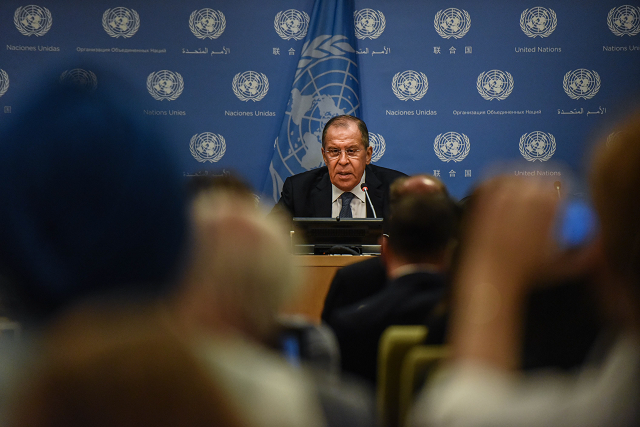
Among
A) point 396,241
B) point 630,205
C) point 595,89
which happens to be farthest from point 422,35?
point 630,205

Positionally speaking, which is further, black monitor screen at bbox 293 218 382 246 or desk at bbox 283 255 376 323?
black monitor screen at bbox 293 218 382 246

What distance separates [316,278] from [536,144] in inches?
130

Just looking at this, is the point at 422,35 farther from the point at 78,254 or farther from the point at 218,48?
the point at 78,254

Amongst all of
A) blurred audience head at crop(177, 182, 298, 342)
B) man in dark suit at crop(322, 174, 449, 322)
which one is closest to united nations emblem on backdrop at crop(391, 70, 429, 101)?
man in dark suit at crop(322, 174, 449, 322)

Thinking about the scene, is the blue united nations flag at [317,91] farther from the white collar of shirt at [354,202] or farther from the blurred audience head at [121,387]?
the blurred audience head at [121,387]

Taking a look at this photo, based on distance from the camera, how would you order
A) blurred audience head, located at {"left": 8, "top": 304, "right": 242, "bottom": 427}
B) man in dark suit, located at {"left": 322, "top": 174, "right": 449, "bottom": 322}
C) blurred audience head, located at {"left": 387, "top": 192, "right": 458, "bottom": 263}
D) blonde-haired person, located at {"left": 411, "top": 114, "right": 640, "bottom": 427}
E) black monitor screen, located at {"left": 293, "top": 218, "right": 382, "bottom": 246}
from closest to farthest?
blurred audience head, located at {"left": 8, "top": 304, "right": 242, "bottom": 427} < blonde-haired person, located at {"left": 411, "top": 114, "right": 640, "bottom": 427} < blurred audience head, located at {"left": 387, "top": 192, "right": 458, "bottom": 263} < man in dark suit, located at {"left": 322, "top": 174, "right": 449, "bottom": 322} < black monitor screen, located at {"left": 293, "top": 218, "right": 382, "bottom": 246}

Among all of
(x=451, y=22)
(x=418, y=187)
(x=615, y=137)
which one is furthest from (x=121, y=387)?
(x=451, y=22)

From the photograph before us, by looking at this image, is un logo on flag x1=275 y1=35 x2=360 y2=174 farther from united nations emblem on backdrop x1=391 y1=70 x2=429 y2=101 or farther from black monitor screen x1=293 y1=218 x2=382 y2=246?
black monitor screen x1=293 y1=218 x2=382 y2=246

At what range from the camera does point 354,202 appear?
168 inches

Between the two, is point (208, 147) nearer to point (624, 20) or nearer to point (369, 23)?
point (369, 23)

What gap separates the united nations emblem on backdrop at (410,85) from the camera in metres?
5.15

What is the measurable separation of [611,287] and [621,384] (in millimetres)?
108

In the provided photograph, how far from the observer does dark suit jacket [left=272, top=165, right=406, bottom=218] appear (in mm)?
4180

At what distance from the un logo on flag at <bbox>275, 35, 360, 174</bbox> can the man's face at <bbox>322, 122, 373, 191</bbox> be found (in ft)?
2.87
